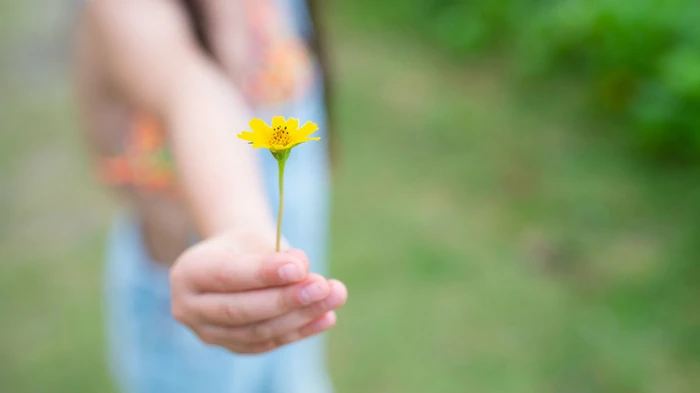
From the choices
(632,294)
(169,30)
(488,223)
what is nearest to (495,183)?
(488,223)

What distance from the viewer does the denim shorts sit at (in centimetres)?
91

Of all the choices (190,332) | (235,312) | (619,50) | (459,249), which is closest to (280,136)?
(235,312)

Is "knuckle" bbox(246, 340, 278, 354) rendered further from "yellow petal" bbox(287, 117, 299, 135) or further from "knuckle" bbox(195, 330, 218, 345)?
"yellow petal" bbox(287, 117, 299, 135)

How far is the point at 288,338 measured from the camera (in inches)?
16.6

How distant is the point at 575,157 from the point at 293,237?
107cm

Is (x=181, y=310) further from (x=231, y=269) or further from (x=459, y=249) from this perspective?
(x=459, y=249)

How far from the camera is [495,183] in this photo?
178 centimetres

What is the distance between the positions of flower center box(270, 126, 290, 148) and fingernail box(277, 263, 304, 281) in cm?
6

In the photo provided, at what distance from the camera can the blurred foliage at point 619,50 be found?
156 cm

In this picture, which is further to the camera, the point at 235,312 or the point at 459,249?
the point at 459,249

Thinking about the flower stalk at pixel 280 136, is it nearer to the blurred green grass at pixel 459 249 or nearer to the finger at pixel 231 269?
the finger at pixel 231 269

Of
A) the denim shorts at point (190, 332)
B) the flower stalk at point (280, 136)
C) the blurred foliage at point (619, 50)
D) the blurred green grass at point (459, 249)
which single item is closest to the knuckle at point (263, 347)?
the flower stalk at point (280, 136)

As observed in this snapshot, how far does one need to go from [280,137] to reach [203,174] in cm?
20

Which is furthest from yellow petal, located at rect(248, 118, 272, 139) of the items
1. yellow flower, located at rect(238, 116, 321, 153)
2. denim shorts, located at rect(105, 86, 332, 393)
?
denim shorts, located at rect(105, 86, 332, 393)
